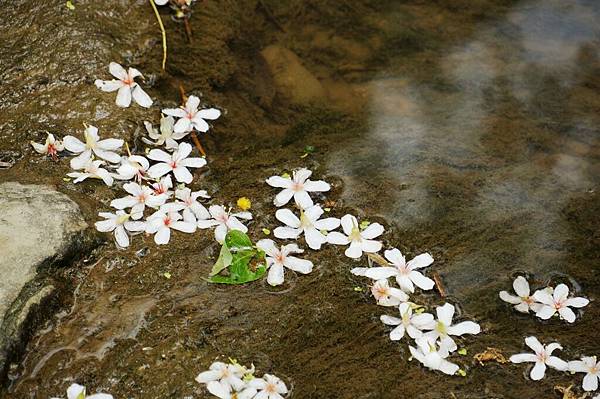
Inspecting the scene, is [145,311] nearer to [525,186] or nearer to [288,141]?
[288,141]

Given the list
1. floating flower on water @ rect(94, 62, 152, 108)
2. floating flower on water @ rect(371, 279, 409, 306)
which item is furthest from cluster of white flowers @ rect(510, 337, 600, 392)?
floating flower on water @ rect(94, 62, 152, 108)

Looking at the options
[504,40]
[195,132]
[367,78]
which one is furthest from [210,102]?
[504,40]

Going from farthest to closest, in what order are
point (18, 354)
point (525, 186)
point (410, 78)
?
point (410, 78) → point (525, 186) → point (18, 354)

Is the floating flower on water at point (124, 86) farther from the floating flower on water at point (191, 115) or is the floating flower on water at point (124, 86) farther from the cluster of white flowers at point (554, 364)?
the cluster of white flowers at point (554, 364)

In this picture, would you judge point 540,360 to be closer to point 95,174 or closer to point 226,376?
point 226,376

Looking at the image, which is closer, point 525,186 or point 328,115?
point 525,186

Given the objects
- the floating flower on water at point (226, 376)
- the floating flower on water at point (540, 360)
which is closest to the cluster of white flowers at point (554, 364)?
the floating flower on water at point (540, 360)

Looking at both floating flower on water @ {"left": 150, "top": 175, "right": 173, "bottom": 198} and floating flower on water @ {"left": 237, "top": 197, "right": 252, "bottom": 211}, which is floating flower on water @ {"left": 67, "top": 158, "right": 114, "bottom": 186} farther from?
floating flower on water @ {"left": 237, "top": 197, "right": 252, "bottom": 211}
